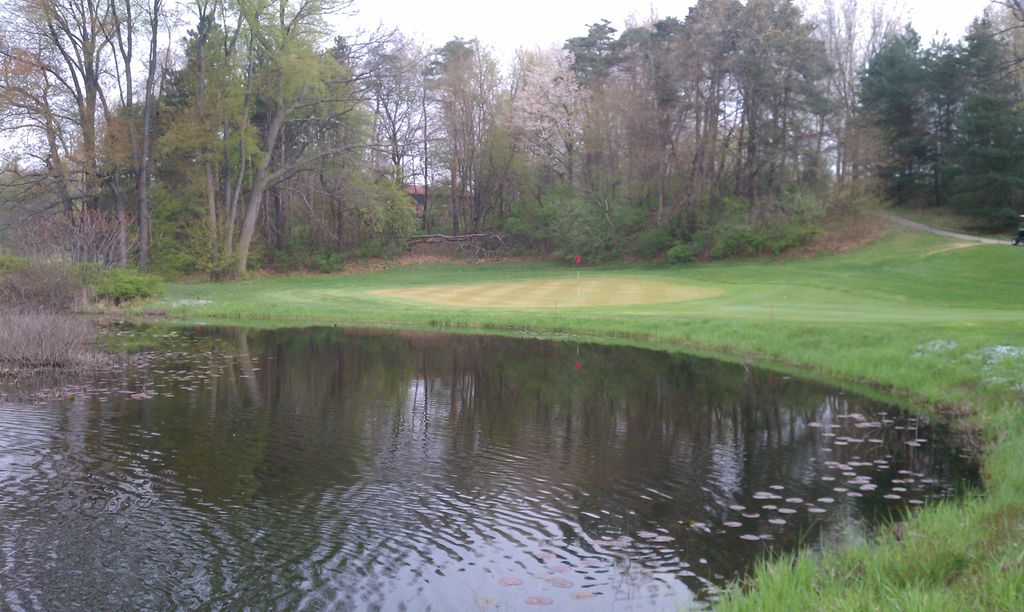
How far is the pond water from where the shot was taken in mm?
6688

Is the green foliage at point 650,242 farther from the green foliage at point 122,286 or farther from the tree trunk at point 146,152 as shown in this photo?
the green foliage at point 122,286

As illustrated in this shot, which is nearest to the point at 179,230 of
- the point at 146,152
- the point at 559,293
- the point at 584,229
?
the point at 146,152

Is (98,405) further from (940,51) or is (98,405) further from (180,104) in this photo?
(940,51)

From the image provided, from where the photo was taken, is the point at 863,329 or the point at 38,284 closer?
the point at 863,329

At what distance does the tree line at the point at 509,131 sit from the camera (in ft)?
133

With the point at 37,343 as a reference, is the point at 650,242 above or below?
above

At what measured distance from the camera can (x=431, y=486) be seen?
9367 millimetres

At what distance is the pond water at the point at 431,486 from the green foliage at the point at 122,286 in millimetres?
14850

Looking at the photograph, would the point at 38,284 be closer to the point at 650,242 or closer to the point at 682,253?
the point at 682,253

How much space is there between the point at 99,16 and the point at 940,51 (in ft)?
152

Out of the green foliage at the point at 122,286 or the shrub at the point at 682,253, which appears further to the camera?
the shrub at the point at 682,253

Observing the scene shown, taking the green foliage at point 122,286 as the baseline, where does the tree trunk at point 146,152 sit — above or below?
above

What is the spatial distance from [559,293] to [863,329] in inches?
643

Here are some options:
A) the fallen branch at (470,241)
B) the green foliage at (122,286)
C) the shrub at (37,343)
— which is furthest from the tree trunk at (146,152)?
the shrub at (37,343)
